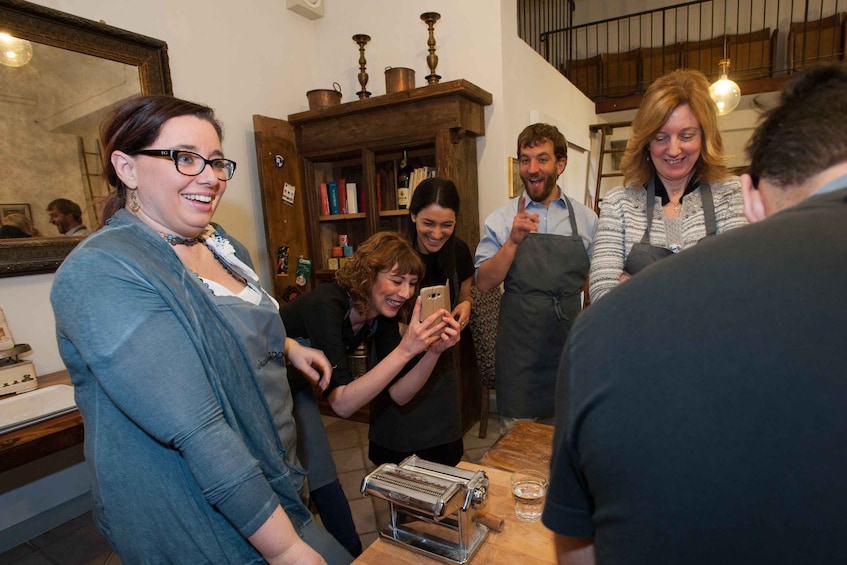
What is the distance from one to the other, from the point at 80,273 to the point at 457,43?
3058 mm

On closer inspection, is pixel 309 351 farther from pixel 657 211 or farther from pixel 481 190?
pixel 481 190

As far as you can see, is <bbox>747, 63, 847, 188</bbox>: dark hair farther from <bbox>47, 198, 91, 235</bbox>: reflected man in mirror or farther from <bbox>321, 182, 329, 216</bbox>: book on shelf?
<bbox>321, 182, 329, 216</bbox>: book on shelf

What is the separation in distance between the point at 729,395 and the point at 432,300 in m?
1.17

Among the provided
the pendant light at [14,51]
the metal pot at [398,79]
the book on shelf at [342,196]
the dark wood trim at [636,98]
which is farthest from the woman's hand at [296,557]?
the dark wood trim at [636,98]

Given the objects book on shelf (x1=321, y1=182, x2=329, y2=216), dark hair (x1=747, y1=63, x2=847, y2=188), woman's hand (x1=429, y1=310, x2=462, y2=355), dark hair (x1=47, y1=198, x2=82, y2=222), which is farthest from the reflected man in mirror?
dark hair (x1=747, y1=63, x2=847, y2=188)

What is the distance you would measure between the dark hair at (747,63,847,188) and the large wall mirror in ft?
8.56

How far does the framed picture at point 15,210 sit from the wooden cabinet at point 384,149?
1.71 m

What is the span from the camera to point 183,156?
1002 mm

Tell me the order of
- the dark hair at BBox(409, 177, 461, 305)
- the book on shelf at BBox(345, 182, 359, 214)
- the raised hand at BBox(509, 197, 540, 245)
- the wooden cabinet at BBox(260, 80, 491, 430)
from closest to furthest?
the raised hand at BBox(509, 197, 540, 245), the dark hair at BBox(409, 177, 461, 305), the wooden cabinet at BBox(260, 80, 491, 430), the book on shelf at BBox(345, 182, 359, 214)

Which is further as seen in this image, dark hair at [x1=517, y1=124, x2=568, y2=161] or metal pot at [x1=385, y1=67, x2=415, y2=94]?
metal pot at [x1=385, y1=67, x2=415, y2=94]

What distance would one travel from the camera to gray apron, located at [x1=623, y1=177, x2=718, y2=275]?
1.46m

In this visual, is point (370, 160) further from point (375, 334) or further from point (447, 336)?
point (447, 336)

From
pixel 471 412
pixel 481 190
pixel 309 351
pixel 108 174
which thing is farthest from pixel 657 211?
pixel 471 412

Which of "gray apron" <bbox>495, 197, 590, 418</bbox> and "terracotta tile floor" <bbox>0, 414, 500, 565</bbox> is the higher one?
"gray apron" <bbox>495, 197, 590, 418</bbox>
